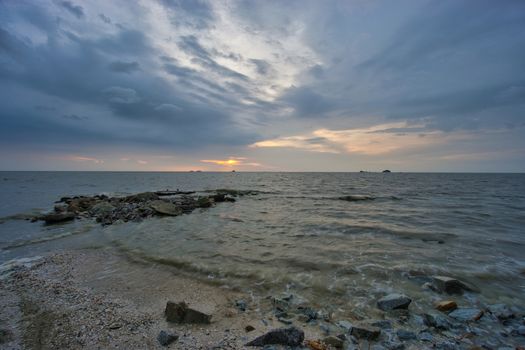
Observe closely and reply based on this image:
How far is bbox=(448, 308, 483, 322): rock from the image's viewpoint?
5.31m

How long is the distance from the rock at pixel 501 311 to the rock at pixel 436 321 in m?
1.32

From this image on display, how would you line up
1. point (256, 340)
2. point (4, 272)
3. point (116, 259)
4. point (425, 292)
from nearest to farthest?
point (256, 340) → point (425, 292) → point (4, 272) → point (116, 259)

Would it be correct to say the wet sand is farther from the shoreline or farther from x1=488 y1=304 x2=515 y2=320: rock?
x1=488 y1=304 x2=515 y2=320: rock

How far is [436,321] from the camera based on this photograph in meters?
5.11

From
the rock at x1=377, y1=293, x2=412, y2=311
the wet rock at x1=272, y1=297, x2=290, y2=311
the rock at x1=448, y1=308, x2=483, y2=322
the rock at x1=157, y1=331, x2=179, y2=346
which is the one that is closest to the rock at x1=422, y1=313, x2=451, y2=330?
the rock at x1=448, y1=308, x2=483, y2=322

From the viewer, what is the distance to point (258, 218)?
18.5m

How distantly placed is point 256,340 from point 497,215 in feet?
77.8

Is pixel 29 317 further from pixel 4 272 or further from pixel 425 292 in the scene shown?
pixel 425 292

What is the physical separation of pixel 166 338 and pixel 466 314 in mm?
6560

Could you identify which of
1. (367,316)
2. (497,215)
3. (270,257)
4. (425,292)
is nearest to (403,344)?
(367,316)

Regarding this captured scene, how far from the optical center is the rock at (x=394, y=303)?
227 inches

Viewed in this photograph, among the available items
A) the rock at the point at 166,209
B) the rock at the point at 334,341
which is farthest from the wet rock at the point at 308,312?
the rock at the point at 166,209

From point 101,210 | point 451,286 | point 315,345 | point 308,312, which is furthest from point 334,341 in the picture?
point 101,210

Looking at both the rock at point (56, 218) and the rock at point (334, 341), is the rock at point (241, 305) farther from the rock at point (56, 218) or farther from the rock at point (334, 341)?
the rock at point (56, 218)
